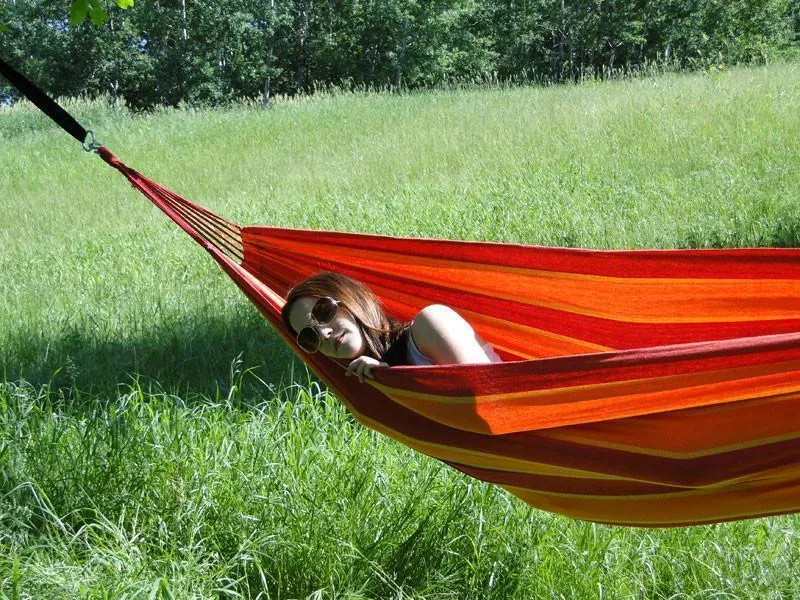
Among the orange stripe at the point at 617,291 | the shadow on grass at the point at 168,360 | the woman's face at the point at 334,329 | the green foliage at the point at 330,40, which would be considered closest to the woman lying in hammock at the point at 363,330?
the woman's face at the point at 334,329

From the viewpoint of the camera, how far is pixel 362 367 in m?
1.83

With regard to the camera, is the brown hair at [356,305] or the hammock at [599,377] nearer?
the hammock at [599,377]

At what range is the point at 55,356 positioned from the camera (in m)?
3.68

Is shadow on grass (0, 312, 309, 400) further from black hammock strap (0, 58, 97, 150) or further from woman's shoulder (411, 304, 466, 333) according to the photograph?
woman's shoulder (411, 304, 466, 333)

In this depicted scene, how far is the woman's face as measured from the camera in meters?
1.97

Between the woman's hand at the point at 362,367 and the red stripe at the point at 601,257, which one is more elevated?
the red stripe at the point at 601,257

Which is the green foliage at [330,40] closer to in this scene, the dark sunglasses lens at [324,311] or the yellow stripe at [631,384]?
the dark sunglasses lens at [324,311]

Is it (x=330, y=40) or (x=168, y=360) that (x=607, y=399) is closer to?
(x=168, y=360)

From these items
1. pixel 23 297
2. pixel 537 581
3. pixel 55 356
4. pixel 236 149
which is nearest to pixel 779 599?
pixel 537 581

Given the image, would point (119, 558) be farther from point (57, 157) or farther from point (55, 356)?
point (57, 157)

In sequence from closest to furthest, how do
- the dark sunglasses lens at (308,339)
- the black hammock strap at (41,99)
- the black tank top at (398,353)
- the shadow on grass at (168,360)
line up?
the dark sunglasses lens at (308,339)
the black tank top at (398,353)
the black hammock strap at (41,99)
the shadow on grass at (168,360)

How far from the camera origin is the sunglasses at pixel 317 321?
77.7 inches

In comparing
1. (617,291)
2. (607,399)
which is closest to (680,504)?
(607,399)

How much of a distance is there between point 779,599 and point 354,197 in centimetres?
493
